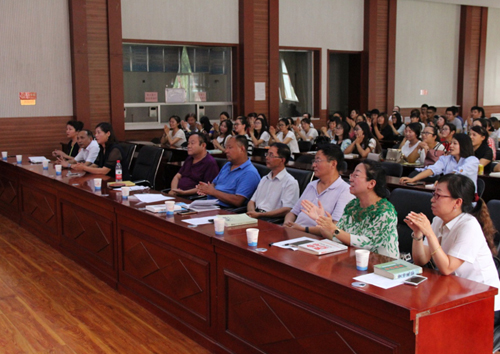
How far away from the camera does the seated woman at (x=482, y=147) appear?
5.90m

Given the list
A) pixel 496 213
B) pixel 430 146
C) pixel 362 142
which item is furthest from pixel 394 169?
pixel 496 213

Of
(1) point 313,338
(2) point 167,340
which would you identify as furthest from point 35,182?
(1) point 313,338

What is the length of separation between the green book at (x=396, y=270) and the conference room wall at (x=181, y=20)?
340 inches

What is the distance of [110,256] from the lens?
443 centimetres

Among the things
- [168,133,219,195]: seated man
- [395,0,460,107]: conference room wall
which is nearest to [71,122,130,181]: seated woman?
[168,133,219,195]: seated man

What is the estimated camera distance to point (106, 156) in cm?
614

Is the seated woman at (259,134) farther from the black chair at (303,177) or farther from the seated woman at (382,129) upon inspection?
the black chair at (303,177)

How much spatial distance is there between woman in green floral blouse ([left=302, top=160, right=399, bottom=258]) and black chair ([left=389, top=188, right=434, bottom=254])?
1.68 ft

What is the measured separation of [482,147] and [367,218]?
11.6 ft

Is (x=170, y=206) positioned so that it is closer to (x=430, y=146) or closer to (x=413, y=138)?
(x=430, y=146)

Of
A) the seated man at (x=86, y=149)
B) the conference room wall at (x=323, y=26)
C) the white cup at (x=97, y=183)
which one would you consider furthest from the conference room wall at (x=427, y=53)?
the white cup at (x=97, y=183)

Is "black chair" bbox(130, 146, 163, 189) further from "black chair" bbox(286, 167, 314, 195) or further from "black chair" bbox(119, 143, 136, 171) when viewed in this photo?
"black chair" bbox(286, 167, 314, 195)

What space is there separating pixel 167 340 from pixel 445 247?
1802 millimetres

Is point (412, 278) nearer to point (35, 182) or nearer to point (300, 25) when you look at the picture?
point (35, 182)
